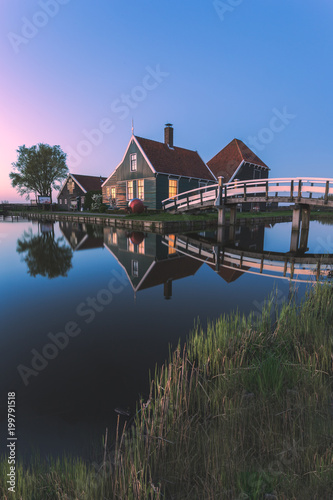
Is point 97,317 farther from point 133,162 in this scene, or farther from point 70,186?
point 70,186

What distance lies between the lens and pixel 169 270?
8977 millimetres

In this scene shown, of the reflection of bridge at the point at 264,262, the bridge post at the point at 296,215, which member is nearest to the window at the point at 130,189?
the reflection of bridge at the point at 264,262

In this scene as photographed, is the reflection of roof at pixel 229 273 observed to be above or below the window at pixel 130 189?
below

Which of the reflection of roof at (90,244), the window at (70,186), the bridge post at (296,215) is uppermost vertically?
the window at (70,186)

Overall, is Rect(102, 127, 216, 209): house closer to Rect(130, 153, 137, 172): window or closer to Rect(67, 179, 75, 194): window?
Rect(130, 153, 137, 172): window

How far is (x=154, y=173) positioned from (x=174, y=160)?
4.63m

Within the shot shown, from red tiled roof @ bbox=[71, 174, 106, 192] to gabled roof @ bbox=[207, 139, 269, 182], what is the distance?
66.8 ft

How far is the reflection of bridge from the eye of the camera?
868 cm

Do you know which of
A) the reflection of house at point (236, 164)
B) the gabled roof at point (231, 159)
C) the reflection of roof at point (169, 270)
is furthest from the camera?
the gabled roof at point (231, 159)

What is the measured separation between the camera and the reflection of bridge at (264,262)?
28.5 feet

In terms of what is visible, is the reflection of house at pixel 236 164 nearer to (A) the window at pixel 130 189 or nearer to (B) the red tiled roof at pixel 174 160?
(B) the red tiled roof at pixel 174 160

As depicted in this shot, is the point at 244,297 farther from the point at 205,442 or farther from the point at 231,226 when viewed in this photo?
the point at 231,226

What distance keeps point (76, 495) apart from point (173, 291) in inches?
208

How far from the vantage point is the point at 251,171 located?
Answer: 37094 mm
